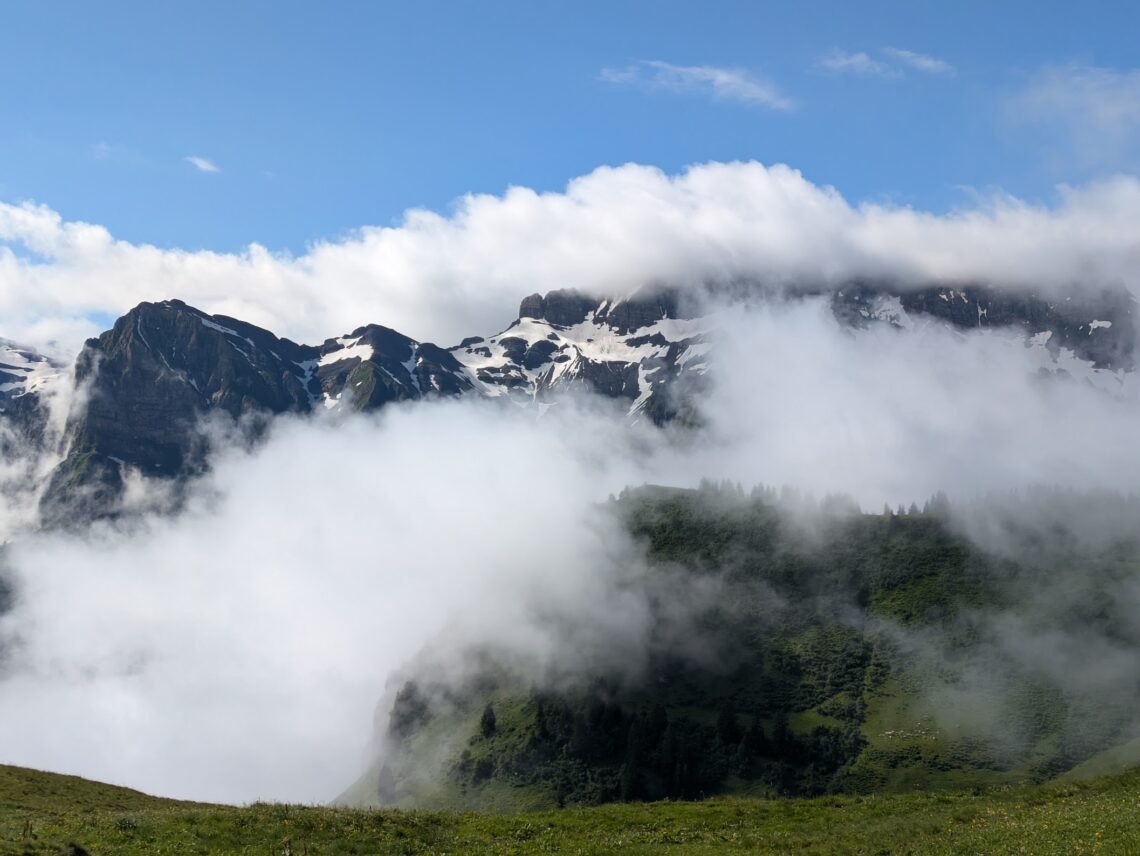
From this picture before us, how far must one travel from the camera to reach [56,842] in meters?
46.6

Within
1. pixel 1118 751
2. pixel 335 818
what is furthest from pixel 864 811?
pixel 1118 751

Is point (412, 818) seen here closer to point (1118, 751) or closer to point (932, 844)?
point (932, 844)

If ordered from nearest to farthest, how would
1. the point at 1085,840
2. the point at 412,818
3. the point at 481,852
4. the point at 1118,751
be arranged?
the point at 1085,840 → the point at 481,852 → the point at 412,818 → the point at 1118,751

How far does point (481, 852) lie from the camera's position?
51438 mm

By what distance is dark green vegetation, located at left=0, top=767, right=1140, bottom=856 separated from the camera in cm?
4759

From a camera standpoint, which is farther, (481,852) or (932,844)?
(481,852)

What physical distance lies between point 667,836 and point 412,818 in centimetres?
1612

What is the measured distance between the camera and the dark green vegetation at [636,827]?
4759 centimetres

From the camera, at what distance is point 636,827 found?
61031mm

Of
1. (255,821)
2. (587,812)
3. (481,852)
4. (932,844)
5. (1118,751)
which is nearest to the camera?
(932,844)

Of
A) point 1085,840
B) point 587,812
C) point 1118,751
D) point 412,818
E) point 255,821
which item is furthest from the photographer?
point 1118,751

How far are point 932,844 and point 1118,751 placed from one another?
143569mm

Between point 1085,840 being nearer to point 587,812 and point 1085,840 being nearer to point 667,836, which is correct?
point 667,836

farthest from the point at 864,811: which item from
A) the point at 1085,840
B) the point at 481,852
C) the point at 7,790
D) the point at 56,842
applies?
the point at 7,790
